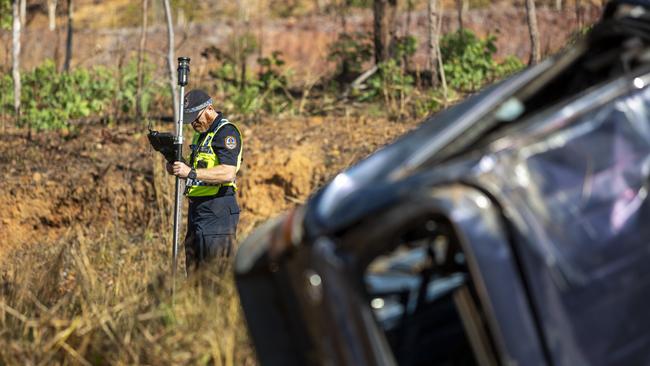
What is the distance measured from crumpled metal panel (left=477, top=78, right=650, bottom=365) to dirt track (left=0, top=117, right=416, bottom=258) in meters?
7.01

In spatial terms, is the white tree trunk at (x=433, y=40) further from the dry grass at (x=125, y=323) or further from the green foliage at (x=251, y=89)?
the dry grass at (x=125, y=323)

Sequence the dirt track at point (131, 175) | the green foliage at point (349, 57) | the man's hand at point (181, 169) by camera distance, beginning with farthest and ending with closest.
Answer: the green foliage at point (349, 57) → the dirt track at point (131, 175) → the man's hand at point (181, 169)

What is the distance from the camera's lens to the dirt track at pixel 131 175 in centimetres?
1100

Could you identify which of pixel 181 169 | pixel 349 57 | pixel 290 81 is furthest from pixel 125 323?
pixel 290 81

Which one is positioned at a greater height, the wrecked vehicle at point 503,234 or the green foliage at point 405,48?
the green foliage at point 405,48

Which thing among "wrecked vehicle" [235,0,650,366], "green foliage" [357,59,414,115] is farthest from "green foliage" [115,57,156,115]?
"wrecked vehicle" [235,0,650,366]

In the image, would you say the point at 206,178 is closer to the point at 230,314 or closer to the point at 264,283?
the point at 230,314

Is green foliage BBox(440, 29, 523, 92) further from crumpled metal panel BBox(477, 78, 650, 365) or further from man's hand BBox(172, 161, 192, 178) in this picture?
crumpled metal panel BBox(477, 78, 650, 365)

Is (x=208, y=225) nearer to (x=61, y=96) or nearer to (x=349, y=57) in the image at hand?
(x=349, y=57)

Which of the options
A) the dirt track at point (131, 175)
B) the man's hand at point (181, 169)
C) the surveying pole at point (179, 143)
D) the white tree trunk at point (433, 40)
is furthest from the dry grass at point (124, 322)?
the white tree trunk at point (433, 40)

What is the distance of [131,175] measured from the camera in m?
Result: 11.5

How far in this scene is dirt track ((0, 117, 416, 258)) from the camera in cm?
1100

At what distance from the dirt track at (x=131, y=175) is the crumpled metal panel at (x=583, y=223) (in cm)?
701

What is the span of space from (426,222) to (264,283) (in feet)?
2.24
